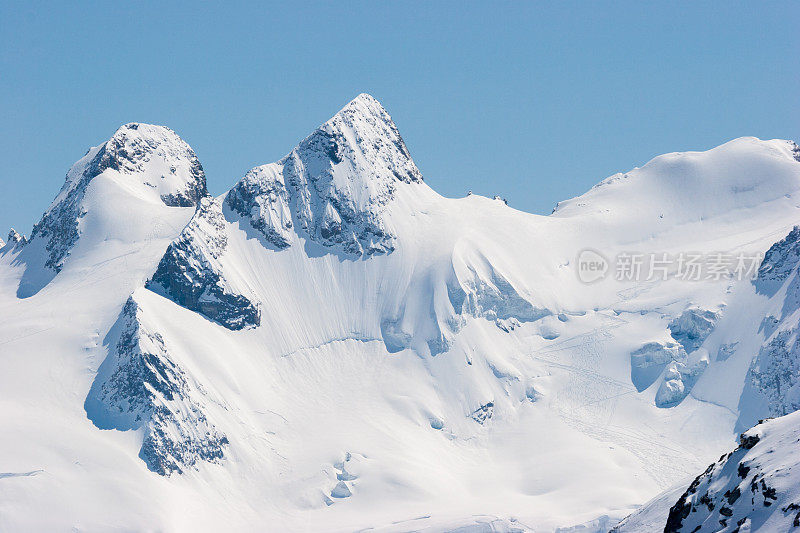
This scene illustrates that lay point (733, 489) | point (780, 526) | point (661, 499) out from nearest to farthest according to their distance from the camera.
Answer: point (780, 526) < point (733, 489) < point (661, 499)

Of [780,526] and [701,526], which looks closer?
[780,526]

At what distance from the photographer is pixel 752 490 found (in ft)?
222

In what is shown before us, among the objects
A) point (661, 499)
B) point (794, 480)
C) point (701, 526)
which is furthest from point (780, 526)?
point (661, 499)

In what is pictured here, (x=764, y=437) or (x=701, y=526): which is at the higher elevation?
(x=764, y=437)

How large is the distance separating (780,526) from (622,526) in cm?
2555

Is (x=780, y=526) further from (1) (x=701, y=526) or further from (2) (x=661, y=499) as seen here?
(2) (x=661, y=499)

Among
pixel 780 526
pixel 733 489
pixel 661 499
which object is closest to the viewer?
pixel 780 526

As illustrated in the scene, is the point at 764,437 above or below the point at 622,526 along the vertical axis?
above

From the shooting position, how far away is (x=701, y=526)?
234ft

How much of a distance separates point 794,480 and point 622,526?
983 inches

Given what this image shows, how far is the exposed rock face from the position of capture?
213 feet

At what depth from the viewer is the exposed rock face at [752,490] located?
6506 centimetres

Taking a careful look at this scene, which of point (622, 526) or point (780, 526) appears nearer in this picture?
point (780, 526)

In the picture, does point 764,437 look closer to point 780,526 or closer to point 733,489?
point 733,489
